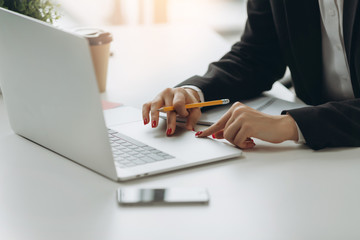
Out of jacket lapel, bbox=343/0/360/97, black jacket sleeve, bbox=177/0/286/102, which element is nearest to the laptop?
black jacket sleeve, bbox=177/0/286/102

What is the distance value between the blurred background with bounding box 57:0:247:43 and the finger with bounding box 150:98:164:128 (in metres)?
2.97

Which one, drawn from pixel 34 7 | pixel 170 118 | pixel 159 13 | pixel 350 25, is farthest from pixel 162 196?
pixel 159 13

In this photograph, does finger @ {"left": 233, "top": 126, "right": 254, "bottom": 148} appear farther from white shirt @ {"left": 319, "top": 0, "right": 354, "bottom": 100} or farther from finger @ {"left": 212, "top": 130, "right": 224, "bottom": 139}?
white shirt @ {"left": 319, "top": 0, "right": 354, "bottom": 100}

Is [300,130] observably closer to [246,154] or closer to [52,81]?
[246,154]

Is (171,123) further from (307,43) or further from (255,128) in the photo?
(307,43)

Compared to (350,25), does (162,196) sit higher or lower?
lower

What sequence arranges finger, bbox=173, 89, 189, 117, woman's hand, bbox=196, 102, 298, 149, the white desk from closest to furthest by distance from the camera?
1. the white desk
2. woman's hand, bbox=196, 102, 298, 149
3. finger, bbox=173, 89, 189, 117

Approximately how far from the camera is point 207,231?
724 mm

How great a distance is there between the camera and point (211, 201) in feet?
2.66

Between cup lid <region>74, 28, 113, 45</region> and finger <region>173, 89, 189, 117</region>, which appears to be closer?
finger <region>173, 89, 189, 117</region>

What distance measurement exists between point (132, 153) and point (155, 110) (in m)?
0.19

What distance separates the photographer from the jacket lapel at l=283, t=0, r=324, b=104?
137cm

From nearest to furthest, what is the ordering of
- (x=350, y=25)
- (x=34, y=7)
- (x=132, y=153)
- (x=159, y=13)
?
(x=132, y=153) < (x=350, y=25) < (x=34, y=7) < (x=159, y=13)

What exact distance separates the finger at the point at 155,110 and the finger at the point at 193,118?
0.07 metres
